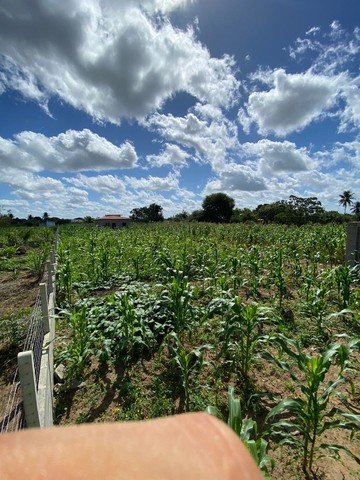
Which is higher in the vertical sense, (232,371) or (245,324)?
(245,324)

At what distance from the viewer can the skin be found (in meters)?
0.32

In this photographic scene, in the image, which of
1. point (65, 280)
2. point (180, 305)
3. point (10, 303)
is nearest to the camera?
point (180, 305)

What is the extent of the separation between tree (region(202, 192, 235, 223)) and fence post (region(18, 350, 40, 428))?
176 ft

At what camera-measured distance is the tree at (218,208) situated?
181 feet

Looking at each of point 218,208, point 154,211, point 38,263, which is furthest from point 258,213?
point 38,263

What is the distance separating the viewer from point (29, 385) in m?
1.91

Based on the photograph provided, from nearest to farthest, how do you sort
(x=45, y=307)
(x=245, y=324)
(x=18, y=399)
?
1. (x=18, y=399)
2. (x=245, y=324)
3. (x=45, y=307)

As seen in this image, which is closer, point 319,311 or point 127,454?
point 127,454

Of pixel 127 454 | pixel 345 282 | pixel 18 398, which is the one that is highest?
pixel 127 454

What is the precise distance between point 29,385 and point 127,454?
6.47 ft

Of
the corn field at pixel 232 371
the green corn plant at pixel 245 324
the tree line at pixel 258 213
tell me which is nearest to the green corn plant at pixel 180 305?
the corn field at pixel 232 371

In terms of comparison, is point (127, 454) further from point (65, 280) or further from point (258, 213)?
point (258, 213)

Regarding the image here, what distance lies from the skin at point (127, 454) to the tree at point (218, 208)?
54789 millimetres

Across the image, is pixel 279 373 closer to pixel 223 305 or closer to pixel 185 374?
pixel 223 305
